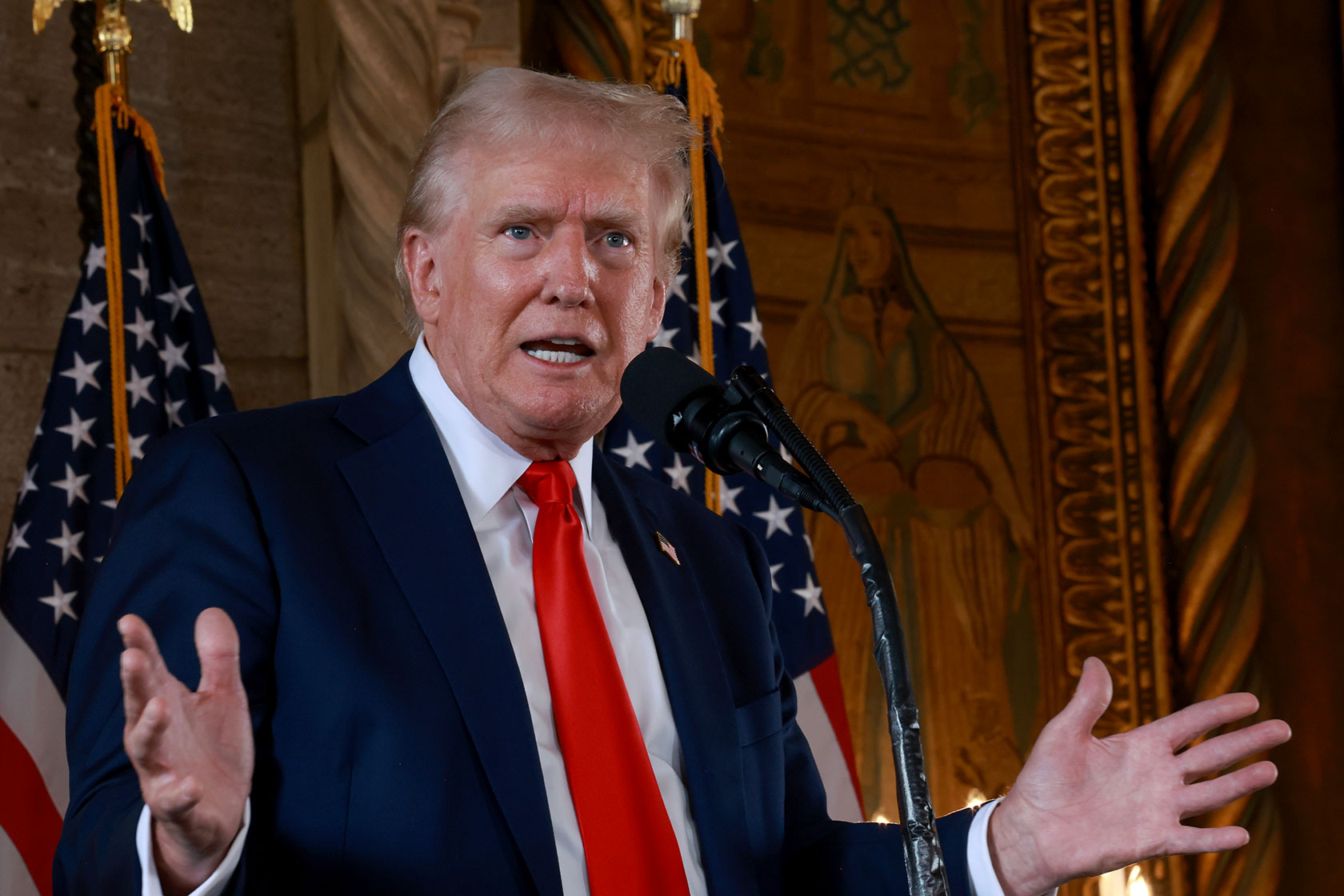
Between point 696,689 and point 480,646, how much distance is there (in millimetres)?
342

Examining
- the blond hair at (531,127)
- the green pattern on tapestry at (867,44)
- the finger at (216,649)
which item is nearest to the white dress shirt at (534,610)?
the blond hair at (531,127)

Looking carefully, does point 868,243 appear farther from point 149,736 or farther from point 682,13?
point 149,736

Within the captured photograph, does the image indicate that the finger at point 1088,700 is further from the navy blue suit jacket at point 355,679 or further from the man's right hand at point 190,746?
the man's right hand at point 190,746

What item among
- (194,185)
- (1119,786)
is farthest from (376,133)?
(1119,786)

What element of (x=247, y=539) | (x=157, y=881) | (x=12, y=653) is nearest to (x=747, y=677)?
(x=247, y=539)

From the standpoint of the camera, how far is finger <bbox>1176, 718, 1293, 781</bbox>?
54.7 inches

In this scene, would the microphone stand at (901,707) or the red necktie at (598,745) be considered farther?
the red necktie at (598,745)

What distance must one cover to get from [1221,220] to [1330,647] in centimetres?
141

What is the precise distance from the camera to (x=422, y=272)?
77.3 inches

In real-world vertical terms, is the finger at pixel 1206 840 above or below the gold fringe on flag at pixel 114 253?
below

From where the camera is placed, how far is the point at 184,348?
3.14 m

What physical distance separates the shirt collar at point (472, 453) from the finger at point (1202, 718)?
0.80 meters

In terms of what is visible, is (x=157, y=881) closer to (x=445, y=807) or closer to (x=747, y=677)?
(x=445, y=807)

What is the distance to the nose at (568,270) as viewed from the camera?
1.79m
